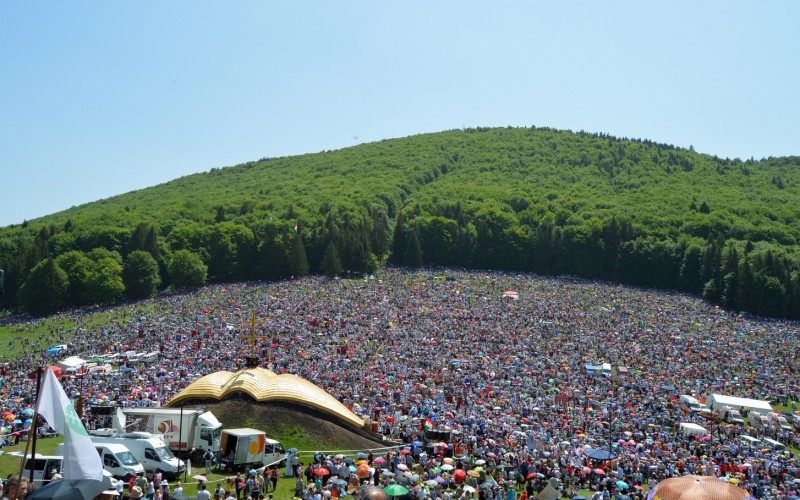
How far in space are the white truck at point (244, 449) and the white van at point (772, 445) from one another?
2078cm

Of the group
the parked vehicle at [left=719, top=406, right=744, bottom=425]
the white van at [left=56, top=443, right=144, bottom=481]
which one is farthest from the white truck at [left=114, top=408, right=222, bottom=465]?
the parked vehicle at [left=719, top=406, right=744, bottom=425]

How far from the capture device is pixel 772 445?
3042 cm

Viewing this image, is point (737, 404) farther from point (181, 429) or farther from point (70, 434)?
point (70, 434)

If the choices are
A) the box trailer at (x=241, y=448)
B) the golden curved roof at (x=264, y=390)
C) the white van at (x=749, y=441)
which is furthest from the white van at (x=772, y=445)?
the box trailer at (x=241, y=448)

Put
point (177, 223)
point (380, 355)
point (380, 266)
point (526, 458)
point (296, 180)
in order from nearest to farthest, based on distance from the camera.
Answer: point (526, 458) < point (380, 355) < point (380, 266) < point (177, 223) < point (296, 180)

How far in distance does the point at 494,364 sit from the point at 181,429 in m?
22.6

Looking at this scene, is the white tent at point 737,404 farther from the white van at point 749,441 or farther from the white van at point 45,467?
the white van at point 45,467

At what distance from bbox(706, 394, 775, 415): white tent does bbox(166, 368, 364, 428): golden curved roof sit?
19.4m

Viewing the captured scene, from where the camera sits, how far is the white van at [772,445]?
3012 cm

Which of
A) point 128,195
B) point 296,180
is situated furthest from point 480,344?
point 128,195

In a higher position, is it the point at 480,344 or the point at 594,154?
the point at 594,154

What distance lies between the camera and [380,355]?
42.8m

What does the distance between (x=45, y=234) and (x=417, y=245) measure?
4573cm

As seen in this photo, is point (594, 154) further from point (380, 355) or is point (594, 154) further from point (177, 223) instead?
point (380, 355)
